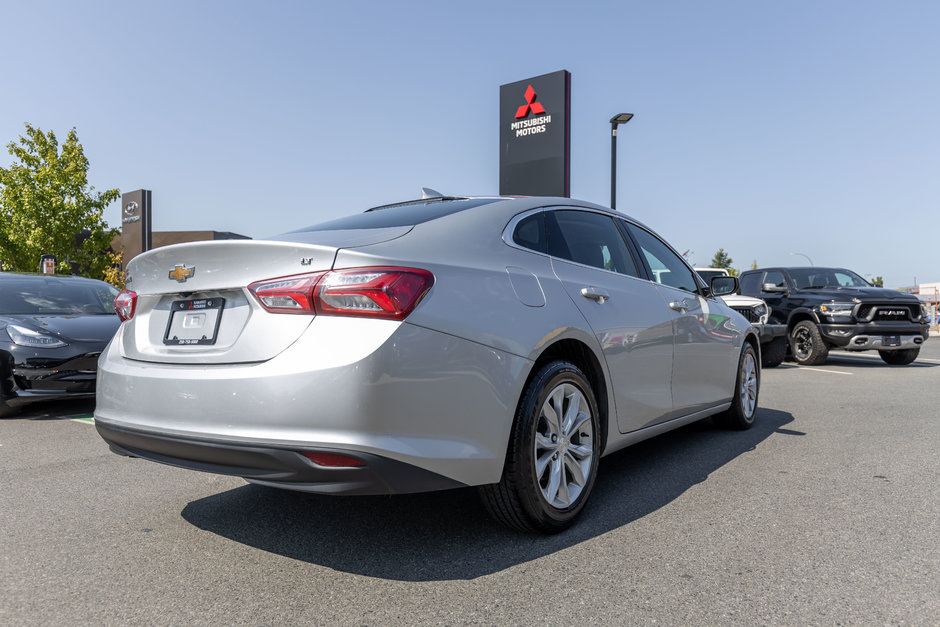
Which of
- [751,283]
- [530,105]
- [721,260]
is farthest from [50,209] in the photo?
[721,260]

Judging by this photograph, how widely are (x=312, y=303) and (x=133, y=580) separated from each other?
4.08 feet

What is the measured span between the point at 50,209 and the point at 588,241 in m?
30.3

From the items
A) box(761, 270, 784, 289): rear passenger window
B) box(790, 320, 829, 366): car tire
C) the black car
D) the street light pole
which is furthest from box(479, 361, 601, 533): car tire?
the street light pole

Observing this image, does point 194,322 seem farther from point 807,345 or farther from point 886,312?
point 886,312

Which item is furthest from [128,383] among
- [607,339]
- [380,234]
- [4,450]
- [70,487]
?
[4,450]

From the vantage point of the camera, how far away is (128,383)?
2.87 metres

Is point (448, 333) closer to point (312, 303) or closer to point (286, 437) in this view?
point (312, 303)

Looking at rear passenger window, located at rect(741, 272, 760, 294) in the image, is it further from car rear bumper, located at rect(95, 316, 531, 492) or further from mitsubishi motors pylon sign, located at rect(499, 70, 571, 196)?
car rear bumper, located at rect(95, 316, 531, 492)

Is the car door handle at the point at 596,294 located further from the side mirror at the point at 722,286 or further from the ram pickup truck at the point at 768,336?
the ram pickup truck at the point at 768,336

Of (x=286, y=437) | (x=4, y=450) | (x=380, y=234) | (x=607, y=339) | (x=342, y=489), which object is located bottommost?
(x=4, y=450)

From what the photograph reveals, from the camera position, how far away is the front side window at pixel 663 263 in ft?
14.6

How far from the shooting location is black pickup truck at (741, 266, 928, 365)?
11211 mm

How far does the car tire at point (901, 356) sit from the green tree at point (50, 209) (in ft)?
90.1

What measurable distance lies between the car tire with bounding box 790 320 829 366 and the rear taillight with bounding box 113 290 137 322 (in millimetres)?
11040
